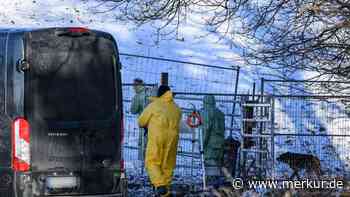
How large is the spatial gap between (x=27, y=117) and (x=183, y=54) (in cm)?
1525

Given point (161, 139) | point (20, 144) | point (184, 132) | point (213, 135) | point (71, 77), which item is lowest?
point (213, 135)

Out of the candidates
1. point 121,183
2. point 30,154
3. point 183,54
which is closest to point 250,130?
point 121,183

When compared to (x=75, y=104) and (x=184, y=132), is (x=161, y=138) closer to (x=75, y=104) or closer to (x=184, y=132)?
(x=75, y=104)

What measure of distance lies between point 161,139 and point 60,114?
1734 millimetres

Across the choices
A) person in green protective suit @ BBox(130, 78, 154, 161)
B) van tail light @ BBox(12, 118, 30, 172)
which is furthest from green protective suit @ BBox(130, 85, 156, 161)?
van tail light @ BBox(12, 118, 30, 172)

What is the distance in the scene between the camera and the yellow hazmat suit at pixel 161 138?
1090 centimetres

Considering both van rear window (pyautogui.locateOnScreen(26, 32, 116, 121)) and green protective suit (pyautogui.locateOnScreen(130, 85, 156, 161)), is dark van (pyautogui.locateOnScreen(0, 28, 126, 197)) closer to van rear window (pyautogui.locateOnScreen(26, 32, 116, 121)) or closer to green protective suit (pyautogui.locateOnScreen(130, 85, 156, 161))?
van rear window (pyautogui.locateOnScreen(26, 32, 116, 121))

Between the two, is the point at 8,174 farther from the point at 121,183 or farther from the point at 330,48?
the point at 330,48

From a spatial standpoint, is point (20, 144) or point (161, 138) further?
point (161, 138)

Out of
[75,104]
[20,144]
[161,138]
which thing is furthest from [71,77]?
[161,138]

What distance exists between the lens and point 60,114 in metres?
9.76

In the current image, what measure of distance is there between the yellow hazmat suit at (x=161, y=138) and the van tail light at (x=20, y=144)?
207 centimetres

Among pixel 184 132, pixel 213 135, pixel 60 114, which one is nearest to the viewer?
pixel 60 114

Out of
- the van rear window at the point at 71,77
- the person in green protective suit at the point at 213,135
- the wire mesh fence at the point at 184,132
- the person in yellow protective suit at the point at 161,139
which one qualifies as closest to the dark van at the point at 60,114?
the van rear window at the point at 71,77
